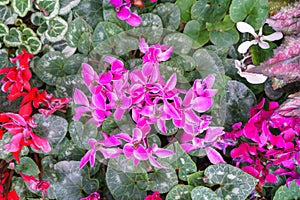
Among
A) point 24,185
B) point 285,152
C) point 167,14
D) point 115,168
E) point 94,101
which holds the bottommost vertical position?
point 24,185

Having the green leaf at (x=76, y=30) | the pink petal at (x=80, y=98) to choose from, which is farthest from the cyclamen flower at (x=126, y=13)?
the pink petal at (x=80, y=98)

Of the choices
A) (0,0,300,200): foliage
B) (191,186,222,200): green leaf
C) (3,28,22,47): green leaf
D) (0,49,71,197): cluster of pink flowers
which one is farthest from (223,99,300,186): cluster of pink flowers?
(3,28,22,47): green leaf

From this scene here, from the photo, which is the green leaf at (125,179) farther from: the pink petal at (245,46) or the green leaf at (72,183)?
the pink petal at (245,46)

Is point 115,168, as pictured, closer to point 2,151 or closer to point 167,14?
point 2,151

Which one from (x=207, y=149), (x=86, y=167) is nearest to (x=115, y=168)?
(x=86, y=167)

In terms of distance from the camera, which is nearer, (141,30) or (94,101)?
(94,101)

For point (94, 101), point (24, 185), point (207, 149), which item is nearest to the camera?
point (94, 101)

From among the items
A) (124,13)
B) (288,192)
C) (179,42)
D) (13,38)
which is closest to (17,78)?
(13,38)
